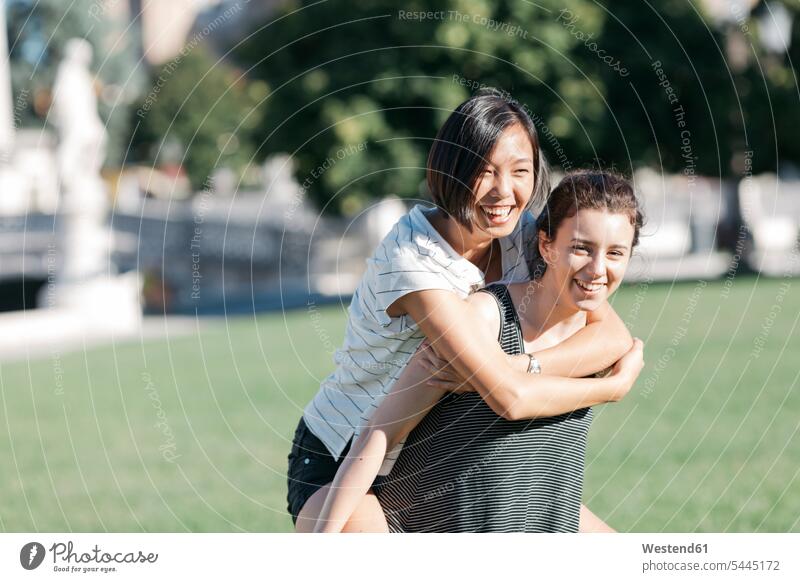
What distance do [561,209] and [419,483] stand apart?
42.7 inches

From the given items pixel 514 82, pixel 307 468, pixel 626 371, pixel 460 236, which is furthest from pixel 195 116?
pixel 626 371

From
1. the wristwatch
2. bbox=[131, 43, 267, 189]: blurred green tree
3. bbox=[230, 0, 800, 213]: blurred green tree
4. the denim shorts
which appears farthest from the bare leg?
bbox=[131, 43, 267, 189]: blurred green tree

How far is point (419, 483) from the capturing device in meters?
3.87

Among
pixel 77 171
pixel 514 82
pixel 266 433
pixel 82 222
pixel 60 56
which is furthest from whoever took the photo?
pixel 60 56

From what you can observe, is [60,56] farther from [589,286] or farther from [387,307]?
[589,286]

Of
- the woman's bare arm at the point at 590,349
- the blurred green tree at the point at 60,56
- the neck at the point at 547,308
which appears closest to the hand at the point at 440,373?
the woman's bare arm at the point at 590,349

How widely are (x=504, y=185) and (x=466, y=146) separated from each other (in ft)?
0.64

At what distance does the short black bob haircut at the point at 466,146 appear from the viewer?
3.67 meters

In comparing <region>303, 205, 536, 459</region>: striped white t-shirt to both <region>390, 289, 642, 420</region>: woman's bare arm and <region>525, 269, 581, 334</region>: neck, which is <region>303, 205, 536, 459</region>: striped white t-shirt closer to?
<region>390, 289, 642, 420</region>: woman's bare arm

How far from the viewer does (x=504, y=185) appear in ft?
12.3

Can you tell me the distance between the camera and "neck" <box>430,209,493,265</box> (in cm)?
380

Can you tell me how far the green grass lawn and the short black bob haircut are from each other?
3.37m

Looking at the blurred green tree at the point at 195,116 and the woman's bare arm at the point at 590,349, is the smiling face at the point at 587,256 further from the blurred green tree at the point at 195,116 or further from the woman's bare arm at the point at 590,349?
the blurred green tree at the point at 195,116
